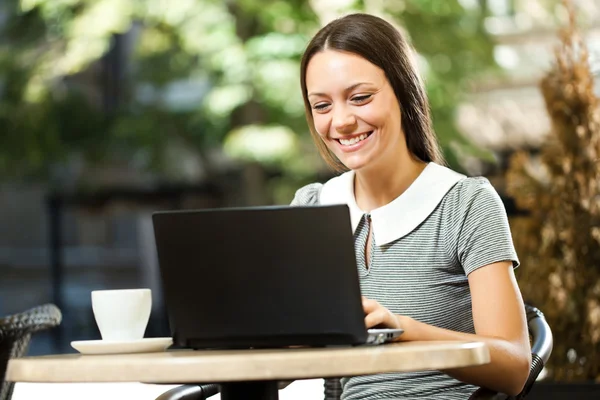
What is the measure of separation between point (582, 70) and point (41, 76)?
692 cm

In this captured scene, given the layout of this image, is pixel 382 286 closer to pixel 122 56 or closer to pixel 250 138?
pixel 250 138

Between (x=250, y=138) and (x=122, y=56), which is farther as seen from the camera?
(x=122, y=56)

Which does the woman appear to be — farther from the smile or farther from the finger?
the finger

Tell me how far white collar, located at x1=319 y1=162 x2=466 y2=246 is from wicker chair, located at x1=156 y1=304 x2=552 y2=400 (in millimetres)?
383

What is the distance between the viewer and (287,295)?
1514mm

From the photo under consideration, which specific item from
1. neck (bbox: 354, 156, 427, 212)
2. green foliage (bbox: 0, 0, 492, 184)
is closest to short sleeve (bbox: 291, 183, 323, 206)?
neck (bbox: 354, 156, 427, 212)

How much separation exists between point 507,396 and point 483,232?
319mm

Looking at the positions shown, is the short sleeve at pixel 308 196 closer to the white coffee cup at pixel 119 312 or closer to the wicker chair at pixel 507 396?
the wicker chair at pixel 507 396

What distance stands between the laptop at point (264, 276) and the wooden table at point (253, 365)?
0.23ft

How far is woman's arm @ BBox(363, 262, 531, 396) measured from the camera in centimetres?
172

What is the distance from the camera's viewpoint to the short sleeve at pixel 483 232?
6.37ft

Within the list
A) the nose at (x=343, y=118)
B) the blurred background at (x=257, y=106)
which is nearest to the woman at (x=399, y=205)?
the nose at (x=343, y=118)

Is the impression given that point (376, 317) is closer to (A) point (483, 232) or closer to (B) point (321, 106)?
(A) point (483, 232)

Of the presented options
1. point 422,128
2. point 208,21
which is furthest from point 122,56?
A: point 422,128
